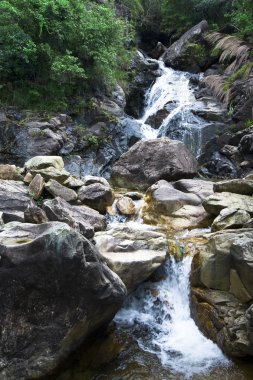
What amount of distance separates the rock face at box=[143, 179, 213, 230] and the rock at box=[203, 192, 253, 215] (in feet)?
0.93

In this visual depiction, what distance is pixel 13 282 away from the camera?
172 inches

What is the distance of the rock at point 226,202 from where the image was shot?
7911 mm

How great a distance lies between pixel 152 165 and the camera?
1118 centimetres

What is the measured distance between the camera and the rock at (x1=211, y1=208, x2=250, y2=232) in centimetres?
723

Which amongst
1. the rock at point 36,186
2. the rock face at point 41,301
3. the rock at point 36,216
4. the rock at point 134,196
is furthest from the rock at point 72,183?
the rock face at point 41,301

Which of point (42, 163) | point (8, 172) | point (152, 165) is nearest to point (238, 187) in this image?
point (152, 165)

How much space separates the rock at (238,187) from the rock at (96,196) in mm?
2575

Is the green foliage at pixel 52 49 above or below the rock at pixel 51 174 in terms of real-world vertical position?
above

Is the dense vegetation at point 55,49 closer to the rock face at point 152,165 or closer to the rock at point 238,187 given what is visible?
the rock face at point 152,165

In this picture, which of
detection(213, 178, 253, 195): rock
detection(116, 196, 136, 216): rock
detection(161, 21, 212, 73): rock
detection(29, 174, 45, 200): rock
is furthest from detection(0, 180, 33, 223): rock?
detection(161, 21, 212, 73): rock

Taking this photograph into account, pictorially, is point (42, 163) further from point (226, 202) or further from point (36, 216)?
point (226, 202)

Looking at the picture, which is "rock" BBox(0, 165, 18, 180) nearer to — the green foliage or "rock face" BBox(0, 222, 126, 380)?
the green foliage

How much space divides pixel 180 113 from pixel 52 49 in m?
5.17

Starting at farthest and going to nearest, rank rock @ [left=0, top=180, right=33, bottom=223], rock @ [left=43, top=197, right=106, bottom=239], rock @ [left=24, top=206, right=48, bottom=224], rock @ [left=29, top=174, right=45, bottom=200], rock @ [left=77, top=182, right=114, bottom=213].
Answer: rock @ [left=77, top=182, right=114, bottom=213] < rock @ [left=29, top=174, right=45, bottom=200] < rock @ [left=0, top=180, right=33, bottom=223] < rock @ [left=24, top=206, right=48, bottom=224] < rock @ [left=43, top=197, right=106, bottom=239]
